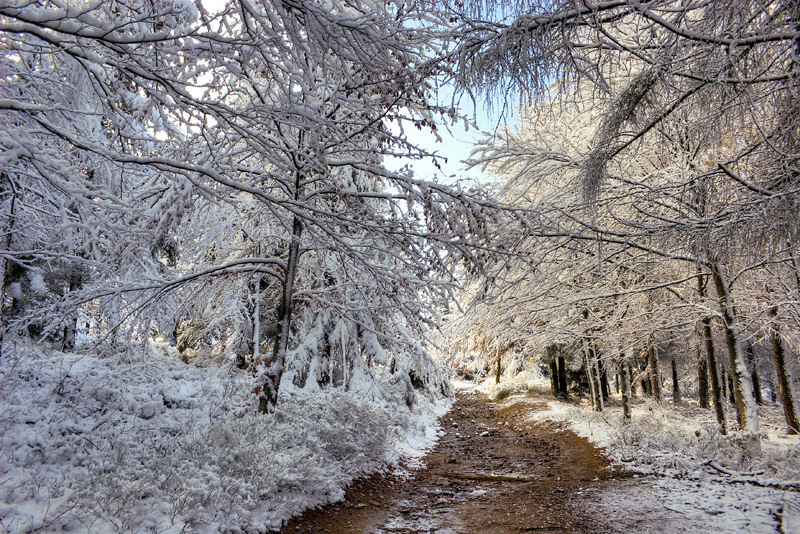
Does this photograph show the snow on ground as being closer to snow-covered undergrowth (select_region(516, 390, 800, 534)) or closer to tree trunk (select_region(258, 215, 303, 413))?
snow-covered undergrowth (select_region(516, 390, 800, 534))

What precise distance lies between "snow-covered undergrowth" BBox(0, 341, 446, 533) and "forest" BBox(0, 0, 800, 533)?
0.04 m

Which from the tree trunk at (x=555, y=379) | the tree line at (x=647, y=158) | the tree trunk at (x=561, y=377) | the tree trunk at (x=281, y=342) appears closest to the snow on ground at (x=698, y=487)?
the tree line at (x=647, y=158)

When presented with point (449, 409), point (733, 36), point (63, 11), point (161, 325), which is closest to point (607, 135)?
point (733, 36)

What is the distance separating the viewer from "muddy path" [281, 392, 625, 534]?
5.39 m

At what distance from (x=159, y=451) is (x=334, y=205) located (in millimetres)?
4615

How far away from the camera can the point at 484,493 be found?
Answer: 7121 millimetres

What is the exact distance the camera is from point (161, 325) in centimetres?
804

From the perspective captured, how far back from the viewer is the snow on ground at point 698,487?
16.0ft

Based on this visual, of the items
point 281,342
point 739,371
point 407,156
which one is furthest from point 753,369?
point 281,342

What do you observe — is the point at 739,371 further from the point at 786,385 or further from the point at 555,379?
the point at 555,379

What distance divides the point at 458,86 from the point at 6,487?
5.65m

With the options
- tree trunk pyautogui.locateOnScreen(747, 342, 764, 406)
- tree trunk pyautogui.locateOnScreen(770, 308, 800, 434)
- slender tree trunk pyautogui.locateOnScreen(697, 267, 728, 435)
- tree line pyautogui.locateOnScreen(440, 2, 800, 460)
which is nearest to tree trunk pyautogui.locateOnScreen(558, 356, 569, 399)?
tree trunk pyautogui.locateOnScreen(747, 342, 764, 406)

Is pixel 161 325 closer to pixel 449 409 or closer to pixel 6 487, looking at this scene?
pixel 6 487

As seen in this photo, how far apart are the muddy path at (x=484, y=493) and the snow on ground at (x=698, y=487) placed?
444 mm
